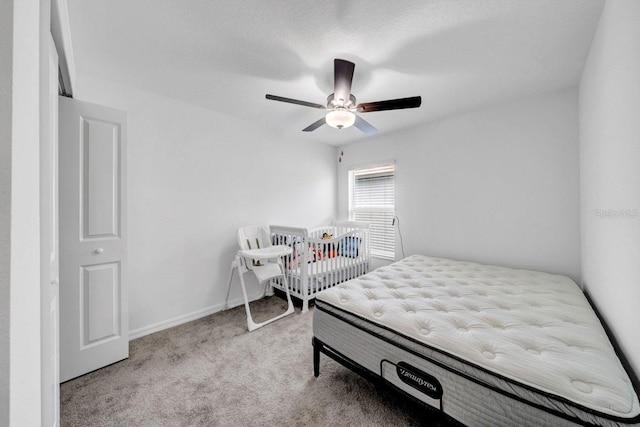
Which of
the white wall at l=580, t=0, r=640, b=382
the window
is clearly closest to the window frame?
the window

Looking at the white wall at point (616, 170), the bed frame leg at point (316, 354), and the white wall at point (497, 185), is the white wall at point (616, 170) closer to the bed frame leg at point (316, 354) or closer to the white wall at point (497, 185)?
the white wall at point (497, 185)

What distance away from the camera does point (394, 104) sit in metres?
1.80

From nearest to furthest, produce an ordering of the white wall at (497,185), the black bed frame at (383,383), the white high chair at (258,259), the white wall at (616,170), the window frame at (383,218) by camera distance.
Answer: the white wall at (616,170) → the black bed frame at (383,383) → the white wall at (497,185) → the white high chair at (258,259) → the window frame at (383,218)

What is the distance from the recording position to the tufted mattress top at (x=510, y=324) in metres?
0.87

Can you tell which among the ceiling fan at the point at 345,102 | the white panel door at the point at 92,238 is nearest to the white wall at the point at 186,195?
the white panel door at the point at 92,238

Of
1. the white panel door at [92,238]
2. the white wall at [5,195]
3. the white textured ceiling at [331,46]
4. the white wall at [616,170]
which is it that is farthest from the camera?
the white panel door at [92,238]

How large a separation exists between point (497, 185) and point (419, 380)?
2228mm

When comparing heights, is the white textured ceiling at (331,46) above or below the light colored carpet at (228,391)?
above

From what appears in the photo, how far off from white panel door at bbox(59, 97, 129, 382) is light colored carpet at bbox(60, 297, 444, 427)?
8.4 inches

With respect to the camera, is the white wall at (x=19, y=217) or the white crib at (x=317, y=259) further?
the white crib at (x=317, y=259)

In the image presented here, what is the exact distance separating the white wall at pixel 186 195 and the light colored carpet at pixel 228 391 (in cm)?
51

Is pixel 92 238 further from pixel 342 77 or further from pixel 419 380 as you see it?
pixel 419 380

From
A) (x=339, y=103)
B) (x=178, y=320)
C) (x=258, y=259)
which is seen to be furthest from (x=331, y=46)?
(x=178, y=320)

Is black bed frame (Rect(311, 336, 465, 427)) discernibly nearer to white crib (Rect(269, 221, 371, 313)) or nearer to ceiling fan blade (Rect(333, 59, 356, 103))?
white crib (Rect(269, 221, 371, 313))
